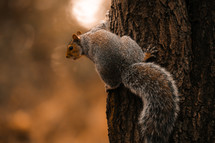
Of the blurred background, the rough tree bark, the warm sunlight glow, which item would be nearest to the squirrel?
the rough tree bark

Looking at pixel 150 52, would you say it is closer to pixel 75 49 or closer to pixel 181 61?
pixel 181 61

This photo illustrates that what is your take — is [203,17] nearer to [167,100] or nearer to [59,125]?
[167,100]

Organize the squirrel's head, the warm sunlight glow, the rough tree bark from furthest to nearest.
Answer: the warm sunlight glow, the squirrel's head, the rough tree bark

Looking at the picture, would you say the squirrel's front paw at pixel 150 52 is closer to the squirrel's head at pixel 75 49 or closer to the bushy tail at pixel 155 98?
the bushy tail at pixel 155 98

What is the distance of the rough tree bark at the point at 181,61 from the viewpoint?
1.72m

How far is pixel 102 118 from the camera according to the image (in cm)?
552

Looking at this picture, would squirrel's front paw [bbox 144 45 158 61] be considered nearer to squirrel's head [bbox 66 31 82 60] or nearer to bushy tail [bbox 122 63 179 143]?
bushy tail [bbox 122 63 179 143]

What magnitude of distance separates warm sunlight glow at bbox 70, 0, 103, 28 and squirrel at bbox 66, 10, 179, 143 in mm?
2443

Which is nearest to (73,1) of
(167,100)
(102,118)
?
(102,118)

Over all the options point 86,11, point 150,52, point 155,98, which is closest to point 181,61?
point 150,52

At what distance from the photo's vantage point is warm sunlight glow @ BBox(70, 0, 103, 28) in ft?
14.9

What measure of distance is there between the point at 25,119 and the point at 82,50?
344 cm

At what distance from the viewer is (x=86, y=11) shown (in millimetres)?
4695

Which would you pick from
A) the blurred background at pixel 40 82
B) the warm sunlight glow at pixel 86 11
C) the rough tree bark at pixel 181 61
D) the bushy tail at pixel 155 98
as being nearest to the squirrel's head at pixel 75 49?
the rough tree bark at pixel 181 61
